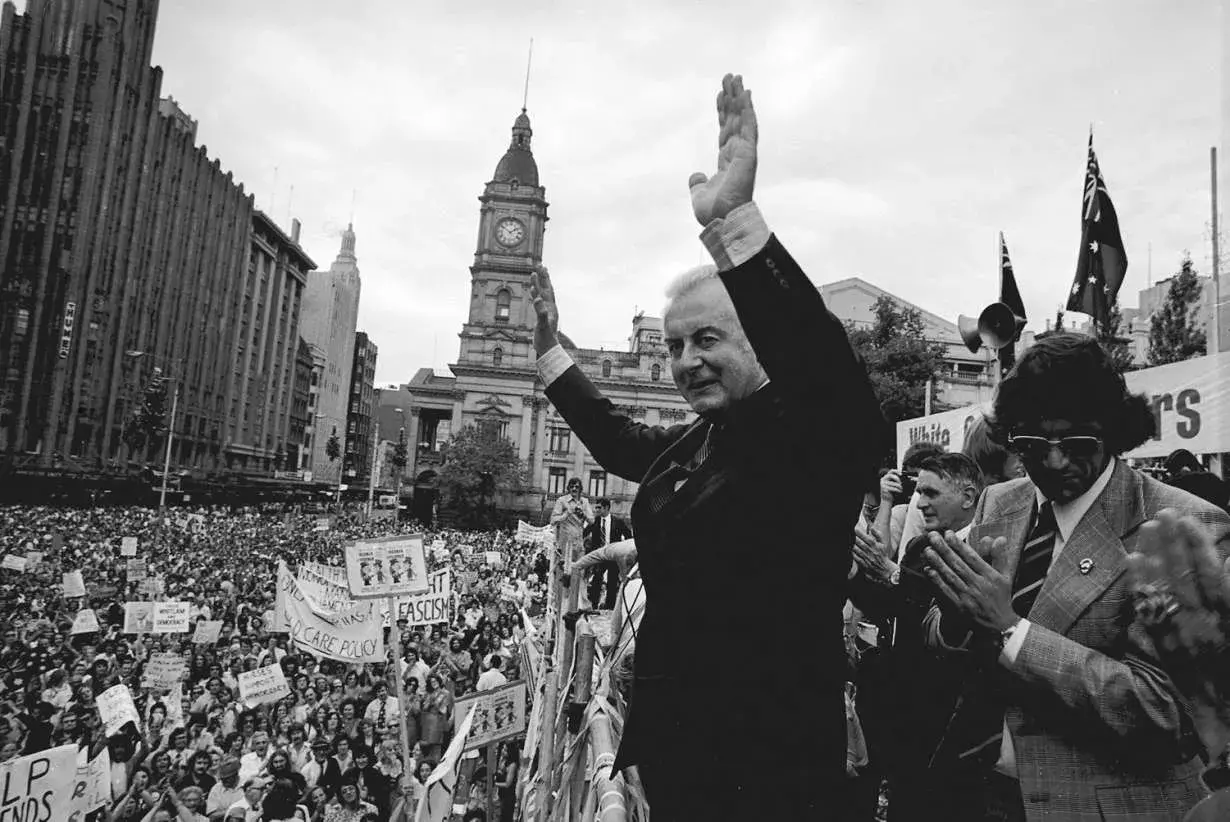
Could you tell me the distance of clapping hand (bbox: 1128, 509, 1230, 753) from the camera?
4.18 feet

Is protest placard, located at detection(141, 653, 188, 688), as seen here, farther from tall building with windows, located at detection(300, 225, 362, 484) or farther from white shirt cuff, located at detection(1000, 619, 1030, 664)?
tall building with windows, located at detection(300, 225, 362, 484)

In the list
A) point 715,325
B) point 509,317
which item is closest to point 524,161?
point 509,317

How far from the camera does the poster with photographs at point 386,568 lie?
808cm

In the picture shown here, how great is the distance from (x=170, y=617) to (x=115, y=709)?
4.53 metres

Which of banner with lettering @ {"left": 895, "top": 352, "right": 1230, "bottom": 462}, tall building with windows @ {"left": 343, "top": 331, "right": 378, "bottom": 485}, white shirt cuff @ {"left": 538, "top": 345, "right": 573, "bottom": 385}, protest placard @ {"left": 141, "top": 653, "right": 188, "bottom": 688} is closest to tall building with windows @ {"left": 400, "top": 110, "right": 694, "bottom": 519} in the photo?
tall building with windows @ {"left": 343, "top": 331, "right": 378, "bottom": 485}

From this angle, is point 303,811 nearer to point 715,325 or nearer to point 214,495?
point 715,325

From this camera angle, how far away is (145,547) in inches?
1012

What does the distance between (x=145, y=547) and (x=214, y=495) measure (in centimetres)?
3310

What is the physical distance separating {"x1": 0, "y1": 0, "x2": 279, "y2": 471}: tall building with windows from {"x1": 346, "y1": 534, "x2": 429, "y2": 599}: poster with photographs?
40.6 m

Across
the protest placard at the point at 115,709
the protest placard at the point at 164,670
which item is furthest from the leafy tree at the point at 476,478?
the protest placard at the point at 115,709

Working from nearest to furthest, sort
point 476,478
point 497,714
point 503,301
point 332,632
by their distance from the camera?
point 497,714, point 332,632, point 476,478, point 503,301

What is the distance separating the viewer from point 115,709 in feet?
29.2

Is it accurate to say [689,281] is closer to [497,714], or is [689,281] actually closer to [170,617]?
[497,714]

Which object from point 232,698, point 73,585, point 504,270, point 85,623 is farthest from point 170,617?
point 504,270
